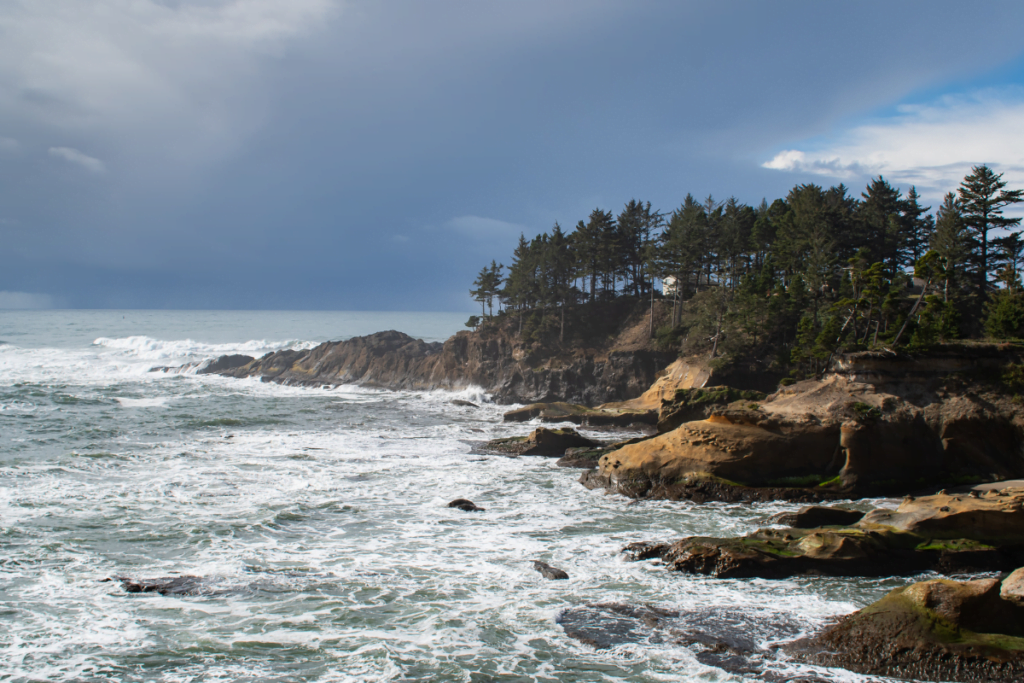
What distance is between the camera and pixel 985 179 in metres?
42.5

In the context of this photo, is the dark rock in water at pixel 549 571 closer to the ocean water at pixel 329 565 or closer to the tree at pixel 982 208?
the ocean water at pixel 329 565

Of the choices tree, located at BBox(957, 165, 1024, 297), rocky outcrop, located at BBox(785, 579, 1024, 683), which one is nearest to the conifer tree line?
tree, located at BBox(957, 165, 1024, 297)

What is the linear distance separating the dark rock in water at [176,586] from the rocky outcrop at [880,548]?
1099 cm

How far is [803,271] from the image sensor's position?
161 ft

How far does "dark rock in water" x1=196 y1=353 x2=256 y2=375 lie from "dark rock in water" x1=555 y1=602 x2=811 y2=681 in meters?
69.9

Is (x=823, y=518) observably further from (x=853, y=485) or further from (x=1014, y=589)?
(x=1014, y=589)

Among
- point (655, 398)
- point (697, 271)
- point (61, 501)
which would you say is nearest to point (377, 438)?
point (61, 501)

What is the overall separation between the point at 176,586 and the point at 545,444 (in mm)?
20136

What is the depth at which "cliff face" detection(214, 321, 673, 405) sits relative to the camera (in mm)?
54688

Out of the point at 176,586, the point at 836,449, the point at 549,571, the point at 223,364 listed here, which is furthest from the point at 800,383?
the point at 223,364

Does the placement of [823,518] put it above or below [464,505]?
above

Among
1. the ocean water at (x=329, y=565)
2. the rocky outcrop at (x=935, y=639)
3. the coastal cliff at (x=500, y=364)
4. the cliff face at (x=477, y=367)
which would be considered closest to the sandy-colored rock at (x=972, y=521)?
the ocean water at (x=329, y=565)

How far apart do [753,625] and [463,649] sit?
A: 620 centimetres

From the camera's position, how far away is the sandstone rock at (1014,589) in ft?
37.2
